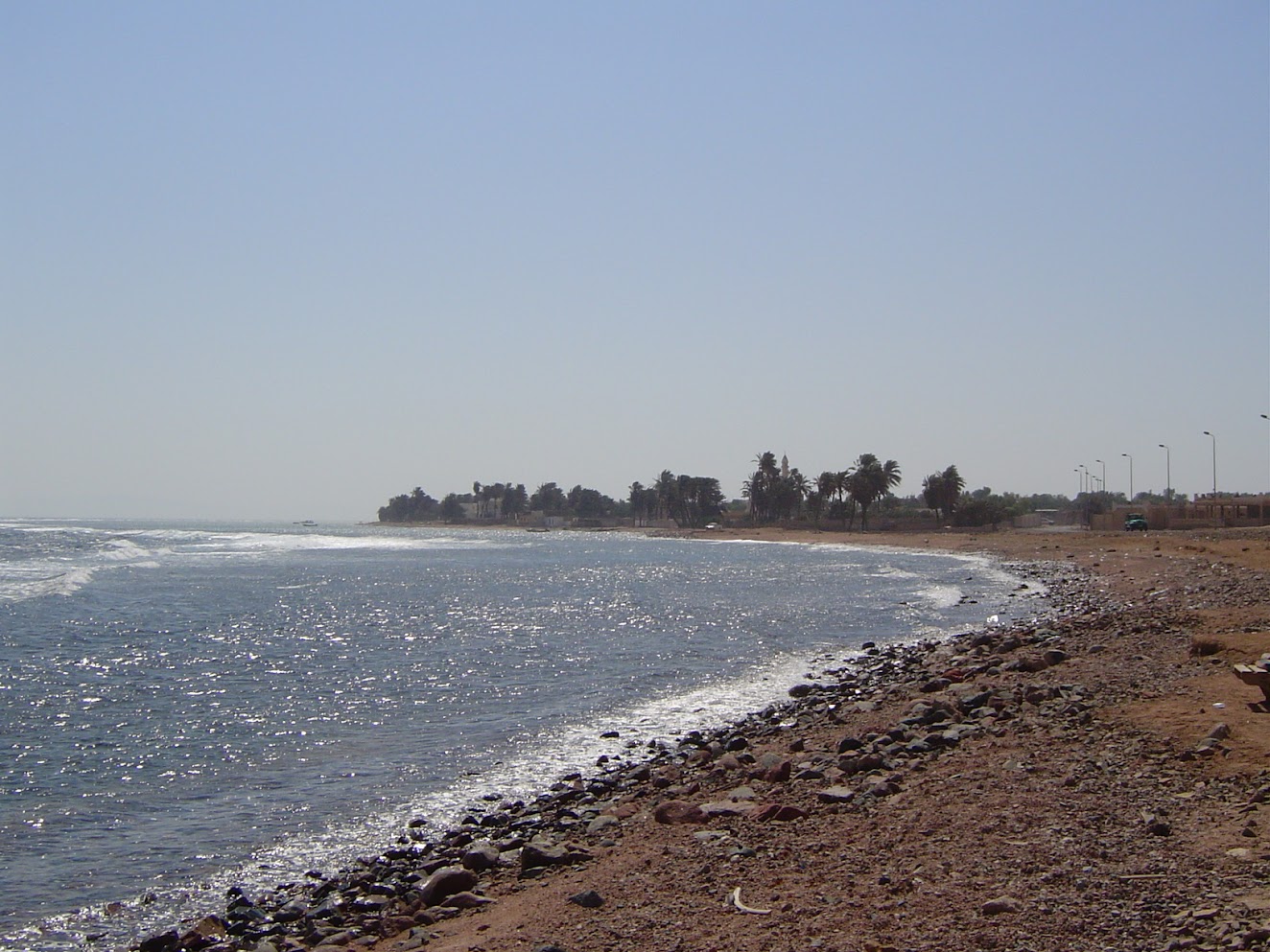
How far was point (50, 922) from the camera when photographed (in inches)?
414

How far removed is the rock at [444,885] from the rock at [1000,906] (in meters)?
4.99

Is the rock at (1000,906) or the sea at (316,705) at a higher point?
the rock at (1000,906)

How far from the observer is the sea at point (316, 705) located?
12.4 meters

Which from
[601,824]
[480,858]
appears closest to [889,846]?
[601,824]

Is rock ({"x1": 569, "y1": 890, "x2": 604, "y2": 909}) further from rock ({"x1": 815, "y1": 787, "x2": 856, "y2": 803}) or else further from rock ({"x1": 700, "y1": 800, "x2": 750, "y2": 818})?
rock ({"x1": 815, "y1": 787, "x2": 856, "y2": 803})

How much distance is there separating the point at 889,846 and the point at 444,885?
403 centimetres

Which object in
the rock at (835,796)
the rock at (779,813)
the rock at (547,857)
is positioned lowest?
the rock at (547,857)

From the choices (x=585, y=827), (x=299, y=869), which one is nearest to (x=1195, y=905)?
(x=585, y=827)

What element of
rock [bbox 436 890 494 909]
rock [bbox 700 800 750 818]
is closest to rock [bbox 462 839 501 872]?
rock [bbox 436 890 494 909]

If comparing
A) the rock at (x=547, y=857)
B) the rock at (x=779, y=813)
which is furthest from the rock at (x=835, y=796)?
the rock at (x=547, y=857)

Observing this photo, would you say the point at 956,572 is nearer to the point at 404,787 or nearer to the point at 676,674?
the point at 676,674

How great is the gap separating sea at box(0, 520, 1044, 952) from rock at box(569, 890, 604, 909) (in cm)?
418

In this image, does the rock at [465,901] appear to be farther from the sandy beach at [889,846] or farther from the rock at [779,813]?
the rock at [779,813]

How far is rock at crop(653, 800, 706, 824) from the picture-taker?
11297mm
